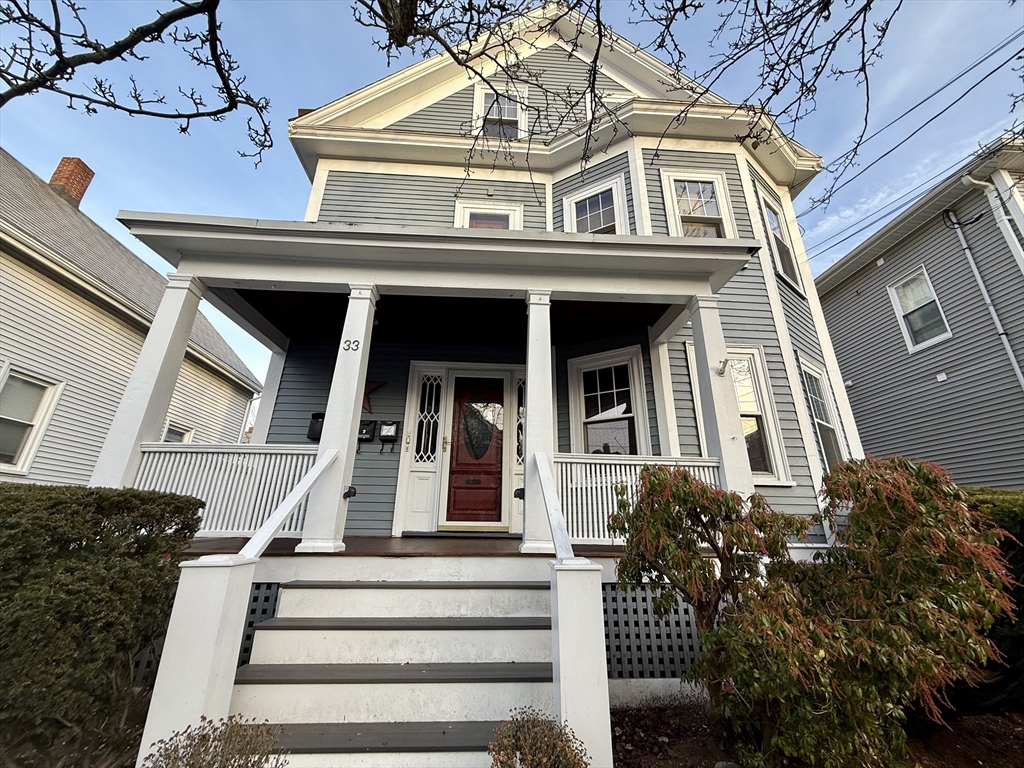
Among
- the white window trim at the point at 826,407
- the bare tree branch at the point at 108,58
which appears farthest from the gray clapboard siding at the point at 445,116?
the white window trim at the point at 826,407

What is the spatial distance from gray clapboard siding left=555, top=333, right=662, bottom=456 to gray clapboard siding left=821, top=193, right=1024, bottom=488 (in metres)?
6.50

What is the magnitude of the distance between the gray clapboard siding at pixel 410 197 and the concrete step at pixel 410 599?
18.0ft

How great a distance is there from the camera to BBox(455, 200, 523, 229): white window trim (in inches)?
272

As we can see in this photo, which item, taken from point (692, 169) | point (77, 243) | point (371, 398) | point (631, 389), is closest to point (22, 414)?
point (77, 243)

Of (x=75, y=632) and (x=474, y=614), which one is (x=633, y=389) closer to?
(x=474, y=614)

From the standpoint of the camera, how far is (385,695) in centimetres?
229

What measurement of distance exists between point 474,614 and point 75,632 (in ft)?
6.46

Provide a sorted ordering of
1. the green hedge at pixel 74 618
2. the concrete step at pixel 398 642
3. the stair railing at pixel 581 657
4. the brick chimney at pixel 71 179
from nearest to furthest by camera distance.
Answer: the green hedge at pixel 74 618
the stair railing at pixel 581 657
the concrete step at pixel 398 642
the brick chimney at pixel 71 179

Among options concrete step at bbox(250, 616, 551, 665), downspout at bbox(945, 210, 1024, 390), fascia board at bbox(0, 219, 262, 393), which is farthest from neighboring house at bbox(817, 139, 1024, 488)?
fascia board at bbox(0, 219, 262, 393)

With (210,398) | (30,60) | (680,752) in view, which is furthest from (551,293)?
(210,398)

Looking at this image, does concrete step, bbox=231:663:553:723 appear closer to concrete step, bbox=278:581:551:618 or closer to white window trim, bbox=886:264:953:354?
concrete step, bbox=278:581:551:618

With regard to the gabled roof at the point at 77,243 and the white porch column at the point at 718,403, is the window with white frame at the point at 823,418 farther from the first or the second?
the gabled roof at the point at 77,243

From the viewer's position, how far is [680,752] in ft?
7.87

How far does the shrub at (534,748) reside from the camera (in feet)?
5.40
